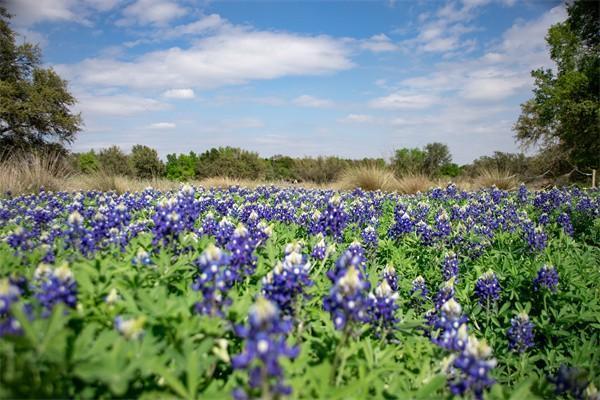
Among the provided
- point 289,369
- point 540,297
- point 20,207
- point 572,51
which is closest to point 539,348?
point 540,297

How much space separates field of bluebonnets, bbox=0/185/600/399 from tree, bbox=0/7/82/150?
22.8m

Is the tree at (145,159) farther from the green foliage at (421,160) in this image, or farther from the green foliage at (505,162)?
the green foliage at (505,162)

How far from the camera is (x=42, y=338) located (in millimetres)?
1570

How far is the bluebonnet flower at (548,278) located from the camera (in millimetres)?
3963

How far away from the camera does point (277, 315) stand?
1.64 meters

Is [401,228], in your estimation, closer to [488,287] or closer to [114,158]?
[488,287]

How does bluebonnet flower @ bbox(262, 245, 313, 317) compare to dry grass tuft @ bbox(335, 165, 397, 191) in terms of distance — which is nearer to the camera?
bluebonnet flower @ bbox(262, 245, 313, 317)

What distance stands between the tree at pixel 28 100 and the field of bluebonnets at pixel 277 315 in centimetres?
2283

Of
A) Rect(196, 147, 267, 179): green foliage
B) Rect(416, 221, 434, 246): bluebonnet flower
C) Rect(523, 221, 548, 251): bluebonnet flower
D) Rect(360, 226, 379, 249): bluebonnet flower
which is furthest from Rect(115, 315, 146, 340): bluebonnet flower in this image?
Rect(196, 147, 267, 179): green foliage

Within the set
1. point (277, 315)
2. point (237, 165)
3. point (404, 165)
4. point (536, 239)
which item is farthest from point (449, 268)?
point (237, 165)

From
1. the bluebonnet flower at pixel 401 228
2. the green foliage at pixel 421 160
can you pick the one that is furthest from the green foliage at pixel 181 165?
the bluebonnet flower at pixel 401 228

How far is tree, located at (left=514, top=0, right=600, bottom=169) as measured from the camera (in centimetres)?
2520

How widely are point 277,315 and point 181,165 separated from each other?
179ft

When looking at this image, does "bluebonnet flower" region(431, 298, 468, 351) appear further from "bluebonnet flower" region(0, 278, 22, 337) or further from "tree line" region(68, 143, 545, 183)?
"tree line" region(68, 143, 545, 183)
